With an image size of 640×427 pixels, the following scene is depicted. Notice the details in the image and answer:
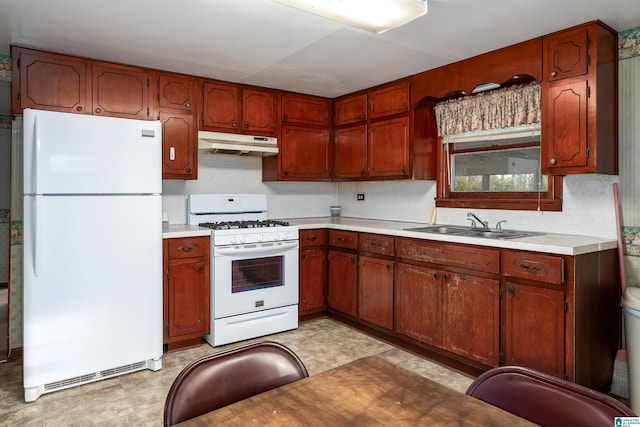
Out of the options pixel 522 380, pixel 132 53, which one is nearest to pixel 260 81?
pixel 132 53

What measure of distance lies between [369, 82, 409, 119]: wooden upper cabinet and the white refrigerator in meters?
2.06

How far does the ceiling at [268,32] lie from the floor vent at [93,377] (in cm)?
224

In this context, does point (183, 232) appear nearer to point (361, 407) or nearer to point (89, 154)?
point (89, 154)

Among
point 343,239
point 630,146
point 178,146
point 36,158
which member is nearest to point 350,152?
point 343,239

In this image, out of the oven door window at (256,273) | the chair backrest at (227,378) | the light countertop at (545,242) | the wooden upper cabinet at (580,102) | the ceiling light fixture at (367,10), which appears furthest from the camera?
the oven door window at (256,273)

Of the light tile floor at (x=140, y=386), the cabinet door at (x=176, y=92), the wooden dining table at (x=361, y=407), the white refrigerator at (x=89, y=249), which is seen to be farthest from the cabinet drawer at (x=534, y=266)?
the cabinet door at (x=176, y=92)

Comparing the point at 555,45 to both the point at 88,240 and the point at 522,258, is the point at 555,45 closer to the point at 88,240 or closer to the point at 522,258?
the point at 522,258

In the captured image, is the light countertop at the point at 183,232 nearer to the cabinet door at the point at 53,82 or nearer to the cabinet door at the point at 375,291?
the cabinet door at the point at 53,82

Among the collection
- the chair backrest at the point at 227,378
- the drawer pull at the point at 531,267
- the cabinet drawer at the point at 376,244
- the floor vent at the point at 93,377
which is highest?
the cabinet drawer at the point at 376,244

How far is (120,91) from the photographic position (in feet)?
11.0

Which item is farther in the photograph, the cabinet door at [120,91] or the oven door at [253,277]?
the oven door at [253,277]

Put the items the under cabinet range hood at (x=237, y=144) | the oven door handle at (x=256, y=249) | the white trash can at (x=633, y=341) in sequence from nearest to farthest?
the white trash can at (x=633, y=341)
the oven door handle at (x=256, y=249)
the under cabinet range hood at (x=237, y=144)

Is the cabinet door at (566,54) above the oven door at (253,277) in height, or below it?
above

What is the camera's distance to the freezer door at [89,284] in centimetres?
260
